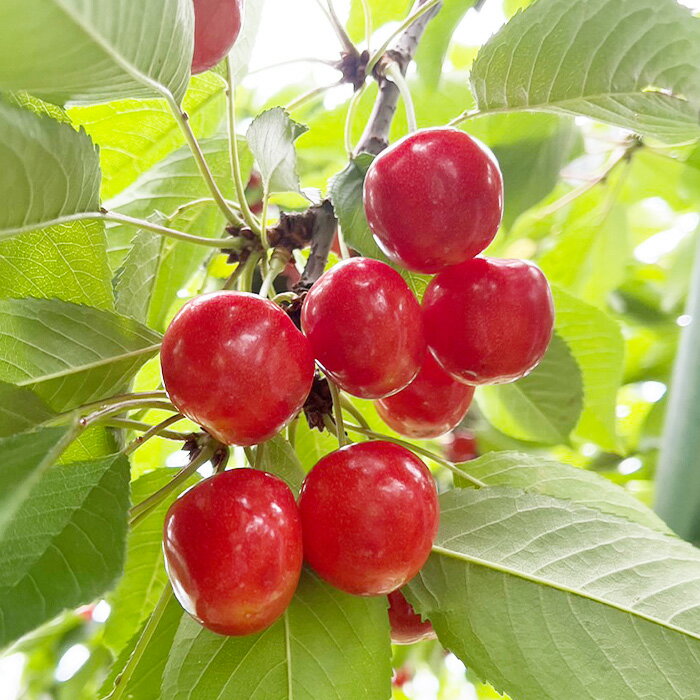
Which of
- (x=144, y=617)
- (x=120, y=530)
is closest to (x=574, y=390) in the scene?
(x=144, y=617)

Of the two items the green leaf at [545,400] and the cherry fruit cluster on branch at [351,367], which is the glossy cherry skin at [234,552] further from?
the green leaf at [545,400]

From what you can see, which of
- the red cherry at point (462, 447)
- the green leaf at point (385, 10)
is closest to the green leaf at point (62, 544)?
the green leaf at point (385, 10)

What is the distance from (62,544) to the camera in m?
0.48

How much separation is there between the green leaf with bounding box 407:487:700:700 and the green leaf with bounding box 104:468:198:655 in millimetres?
299

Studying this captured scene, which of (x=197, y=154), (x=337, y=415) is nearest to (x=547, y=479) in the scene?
(x=337, y=415)

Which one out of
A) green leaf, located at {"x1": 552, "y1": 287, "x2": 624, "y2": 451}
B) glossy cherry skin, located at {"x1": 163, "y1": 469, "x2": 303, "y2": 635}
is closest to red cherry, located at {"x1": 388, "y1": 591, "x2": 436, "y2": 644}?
glossy cherry skin, located at {"x1": 163, "y1": 469, "x2": 303, "y2": 635}

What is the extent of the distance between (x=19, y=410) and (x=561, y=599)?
439 millimetres

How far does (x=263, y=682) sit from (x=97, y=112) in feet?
2.24

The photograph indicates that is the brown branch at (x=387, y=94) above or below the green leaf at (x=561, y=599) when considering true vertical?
above

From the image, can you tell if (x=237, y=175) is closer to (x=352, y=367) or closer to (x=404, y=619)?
(x=352, y=367)

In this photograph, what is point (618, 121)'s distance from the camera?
0.72 meters

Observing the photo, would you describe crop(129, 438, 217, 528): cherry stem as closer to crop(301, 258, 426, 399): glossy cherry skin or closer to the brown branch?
crop(301, 258, 426, 399): glossy cherry skin

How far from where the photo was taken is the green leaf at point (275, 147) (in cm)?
74

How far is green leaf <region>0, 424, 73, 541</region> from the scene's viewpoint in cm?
44
